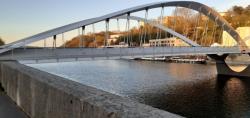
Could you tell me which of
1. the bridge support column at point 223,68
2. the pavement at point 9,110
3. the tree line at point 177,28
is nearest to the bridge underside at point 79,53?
the tree line at point 177,28

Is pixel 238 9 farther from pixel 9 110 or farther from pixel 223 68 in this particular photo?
pixel 9 110

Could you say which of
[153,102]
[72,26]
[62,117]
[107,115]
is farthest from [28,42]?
[107,115]

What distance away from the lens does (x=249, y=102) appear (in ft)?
89.2

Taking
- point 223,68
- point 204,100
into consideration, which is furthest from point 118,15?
point 223,68

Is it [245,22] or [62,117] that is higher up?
[245,22]

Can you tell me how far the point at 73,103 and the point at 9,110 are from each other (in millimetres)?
4075

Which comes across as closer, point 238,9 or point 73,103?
point 73,103

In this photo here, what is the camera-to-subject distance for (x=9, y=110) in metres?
7.95

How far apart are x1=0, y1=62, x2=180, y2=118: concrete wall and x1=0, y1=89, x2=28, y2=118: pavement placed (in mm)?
143

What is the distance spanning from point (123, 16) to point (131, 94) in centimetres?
703

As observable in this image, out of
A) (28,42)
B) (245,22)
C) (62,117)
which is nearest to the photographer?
(62,117)

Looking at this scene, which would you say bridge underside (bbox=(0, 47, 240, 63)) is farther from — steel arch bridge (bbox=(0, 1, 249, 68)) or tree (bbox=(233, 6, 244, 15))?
tree (bbox=(233, 6, 244, 15))

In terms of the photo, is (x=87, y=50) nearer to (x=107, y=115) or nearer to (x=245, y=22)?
(x=107, y=115)

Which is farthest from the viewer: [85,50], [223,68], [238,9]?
[238,9]
